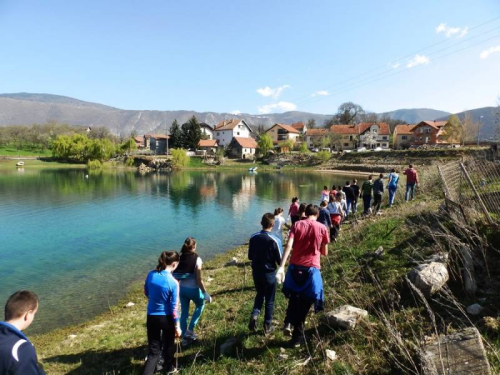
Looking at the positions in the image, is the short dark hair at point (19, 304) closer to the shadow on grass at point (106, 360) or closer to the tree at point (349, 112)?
the shadow on grass at point (106, 360)

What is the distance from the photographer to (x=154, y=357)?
186 inches

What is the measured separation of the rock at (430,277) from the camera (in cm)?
546

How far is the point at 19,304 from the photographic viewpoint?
3012 millimetres

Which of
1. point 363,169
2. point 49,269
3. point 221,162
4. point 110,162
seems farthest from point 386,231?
point 110,162

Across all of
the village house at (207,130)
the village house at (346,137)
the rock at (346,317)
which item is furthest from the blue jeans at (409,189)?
the village house at (207,130)

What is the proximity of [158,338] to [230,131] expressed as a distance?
4398 inches

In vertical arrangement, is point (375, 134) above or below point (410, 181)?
above

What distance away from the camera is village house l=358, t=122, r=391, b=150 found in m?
98.1

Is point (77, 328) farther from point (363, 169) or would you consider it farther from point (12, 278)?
point (363, 169)

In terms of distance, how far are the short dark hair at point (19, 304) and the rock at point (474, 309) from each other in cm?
616

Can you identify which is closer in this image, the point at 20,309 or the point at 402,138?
the point at 20,309

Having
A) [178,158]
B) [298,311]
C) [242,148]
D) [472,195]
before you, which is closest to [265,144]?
[242,148]

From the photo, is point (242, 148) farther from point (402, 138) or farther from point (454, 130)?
point (454, 130)

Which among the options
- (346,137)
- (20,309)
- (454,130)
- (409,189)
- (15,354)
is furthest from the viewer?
(346,137)
